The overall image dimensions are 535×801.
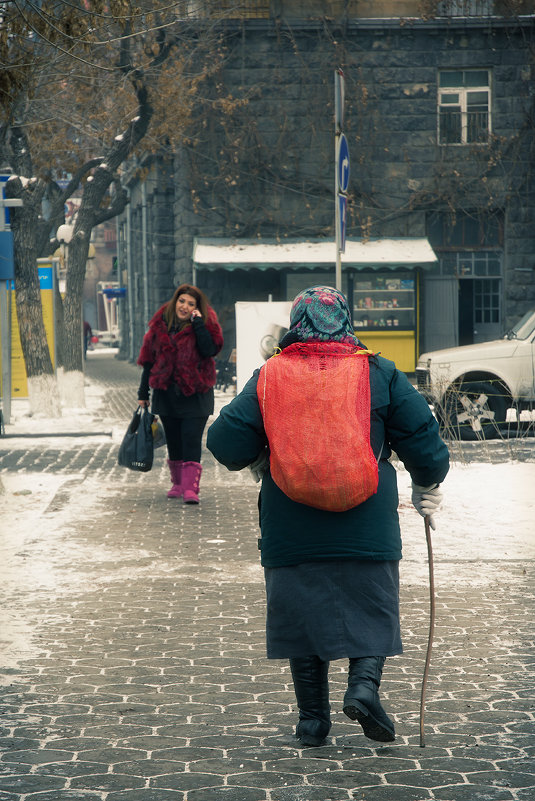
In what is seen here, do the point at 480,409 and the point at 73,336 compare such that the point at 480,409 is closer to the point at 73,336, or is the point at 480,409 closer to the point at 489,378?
the point at 489,378

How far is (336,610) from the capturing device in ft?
13.2

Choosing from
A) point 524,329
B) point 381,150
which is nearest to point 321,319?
point 524,329

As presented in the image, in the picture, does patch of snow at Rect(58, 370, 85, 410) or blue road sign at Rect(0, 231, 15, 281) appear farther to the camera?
patch of snow at Rect(58, 370, 85, 410)

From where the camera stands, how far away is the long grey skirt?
4.02 meters

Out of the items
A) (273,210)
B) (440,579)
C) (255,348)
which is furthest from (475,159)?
(440,579)

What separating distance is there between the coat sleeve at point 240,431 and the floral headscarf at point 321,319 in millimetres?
240

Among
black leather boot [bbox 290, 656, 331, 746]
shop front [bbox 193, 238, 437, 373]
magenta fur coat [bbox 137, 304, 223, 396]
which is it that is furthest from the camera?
shop front [bbox 193, 238, 437, 373]

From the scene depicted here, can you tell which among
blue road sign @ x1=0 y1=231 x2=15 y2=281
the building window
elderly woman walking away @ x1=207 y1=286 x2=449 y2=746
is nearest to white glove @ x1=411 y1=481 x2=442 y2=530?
elderly woman walking away @ x1=207 y1=286 x2=449 y2=746

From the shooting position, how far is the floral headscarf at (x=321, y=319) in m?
4.09

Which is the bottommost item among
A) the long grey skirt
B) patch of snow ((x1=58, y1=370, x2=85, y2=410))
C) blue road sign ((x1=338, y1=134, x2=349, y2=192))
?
patch of snow ((x1=58, y1=370, x2=85, y2=410))

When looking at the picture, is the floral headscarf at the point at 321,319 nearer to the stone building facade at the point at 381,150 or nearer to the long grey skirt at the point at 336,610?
the long grey skirt at the point at 336,610

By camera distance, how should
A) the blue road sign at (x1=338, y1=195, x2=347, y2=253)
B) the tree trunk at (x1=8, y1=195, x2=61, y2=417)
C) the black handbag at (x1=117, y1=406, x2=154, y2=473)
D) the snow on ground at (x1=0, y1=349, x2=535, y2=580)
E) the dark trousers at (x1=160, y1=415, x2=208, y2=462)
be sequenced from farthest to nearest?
the tree trunk at (x1=8, y1=195, x2=61, y2=417)
the blue road sign at (x1=338, y1=195, x2=347, y2=253)
the black handbag at (x1=117, y1=406, x2=154, y2=473)
the dark trousers at (x1=160, y1=415, x2=208, y2=462)
the snow on ground at (x1=0, y1=349, x2=535, y2=580)

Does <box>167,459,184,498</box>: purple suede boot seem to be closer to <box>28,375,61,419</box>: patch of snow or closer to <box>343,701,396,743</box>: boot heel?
<box>343,701,396,743</box>: boot heel

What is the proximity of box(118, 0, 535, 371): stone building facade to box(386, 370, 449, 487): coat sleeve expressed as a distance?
68.5 feet
